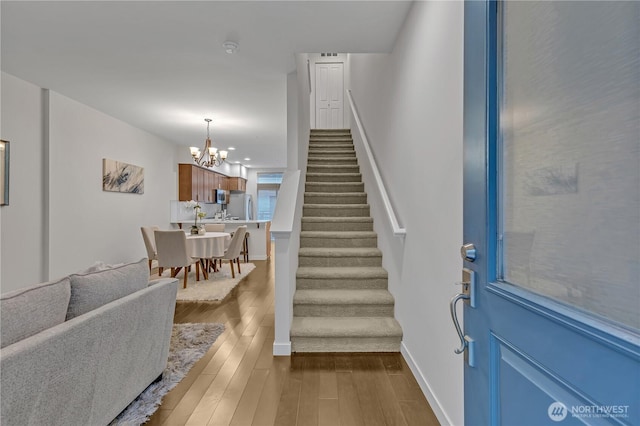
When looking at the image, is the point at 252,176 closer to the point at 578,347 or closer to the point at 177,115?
the point at 177,115

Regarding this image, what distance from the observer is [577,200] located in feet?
2.10

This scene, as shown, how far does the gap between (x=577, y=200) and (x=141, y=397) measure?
240 centimetres

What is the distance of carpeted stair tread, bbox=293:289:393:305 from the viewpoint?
2795 mm

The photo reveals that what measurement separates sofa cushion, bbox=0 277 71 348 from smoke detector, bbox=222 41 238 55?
2266 mm

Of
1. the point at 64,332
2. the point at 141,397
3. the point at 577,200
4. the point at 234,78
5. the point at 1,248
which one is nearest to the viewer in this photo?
the point at 577,200

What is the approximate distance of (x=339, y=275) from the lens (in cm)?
304

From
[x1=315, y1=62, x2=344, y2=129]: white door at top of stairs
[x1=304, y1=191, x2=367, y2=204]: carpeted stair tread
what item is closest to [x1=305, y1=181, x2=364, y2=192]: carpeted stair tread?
[x1=304, y1=191, x2=367, y2=204]: carpeted stair tread

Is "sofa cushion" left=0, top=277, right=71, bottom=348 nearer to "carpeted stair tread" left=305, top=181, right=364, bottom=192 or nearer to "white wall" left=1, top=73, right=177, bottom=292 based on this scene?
"white wall" left=1, top=73, right=177, bottom=292

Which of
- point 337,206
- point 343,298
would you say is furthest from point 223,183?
point 343,298

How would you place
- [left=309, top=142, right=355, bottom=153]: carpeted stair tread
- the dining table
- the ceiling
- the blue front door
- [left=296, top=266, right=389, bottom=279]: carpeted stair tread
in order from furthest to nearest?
[left=309, top=142, right=355, bottom=153]: carpeted stair tread
the dining table
[left=296, top=266, right=389, bottom=279]: carpeted stair tread
the ceiling
the blue front door

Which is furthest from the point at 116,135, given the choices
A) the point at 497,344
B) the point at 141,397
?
the point at 497,344

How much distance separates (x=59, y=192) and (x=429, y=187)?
4.56m

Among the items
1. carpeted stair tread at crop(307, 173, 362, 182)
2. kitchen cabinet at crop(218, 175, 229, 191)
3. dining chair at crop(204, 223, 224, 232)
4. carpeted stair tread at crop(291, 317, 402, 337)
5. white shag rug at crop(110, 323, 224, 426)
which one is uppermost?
kitchen cabinet at crop(218, 175, 229, 191)

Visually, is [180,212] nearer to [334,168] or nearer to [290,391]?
[334,168]
